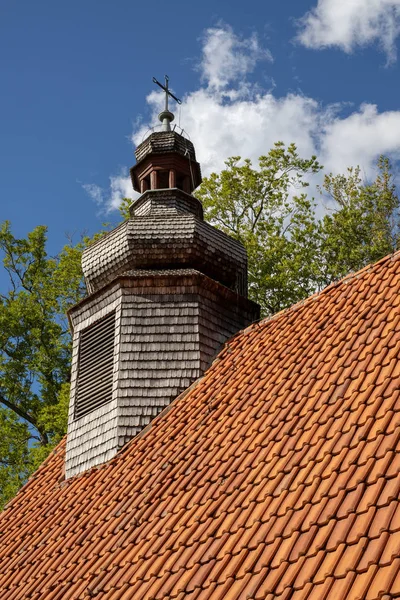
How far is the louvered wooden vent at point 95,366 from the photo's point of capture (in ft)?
34.5

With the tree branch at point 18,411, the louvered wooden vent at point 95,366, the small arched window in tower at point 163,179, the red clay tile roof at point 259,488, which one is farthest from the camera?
the tree branch at point 18,411

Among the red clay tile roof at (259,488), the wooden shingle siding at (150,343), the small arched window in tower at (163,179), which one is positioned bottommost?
the red clay tile roof at (259,488)

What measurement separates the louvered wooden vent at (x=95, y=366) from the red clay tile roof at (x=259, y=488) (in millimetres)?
1084

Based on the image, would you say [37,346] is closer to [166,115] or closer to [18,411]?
[18,411]

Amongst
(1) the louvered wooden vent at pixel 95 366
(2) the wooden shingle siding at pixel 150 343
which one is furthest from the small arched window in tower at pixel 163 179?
(1) the louvered wooden vent at pixel 95 366

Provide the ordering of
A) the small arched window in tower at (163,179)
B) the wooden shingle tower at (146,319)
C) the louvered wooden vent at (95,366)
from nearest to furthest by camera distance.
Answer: the wooden shingle tower at (146,319), the louvered wooden vent at (95,366), the small arched window in tower at (163,179)

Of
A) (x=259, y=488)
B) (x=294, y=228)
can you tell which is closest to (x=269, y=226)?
(x=294, y=228)

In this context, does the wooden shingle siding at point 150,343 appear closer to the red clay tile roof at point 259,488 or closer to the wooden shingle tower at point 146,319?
the wooden shingle tower at point 146,319

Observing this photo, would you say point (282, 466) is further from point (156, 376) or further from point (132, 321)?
point (132, 321)

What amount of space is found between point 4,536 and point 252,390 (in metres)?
3.49

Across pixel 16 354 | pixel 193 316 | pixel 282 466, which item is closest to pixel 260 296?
pixel 16 354

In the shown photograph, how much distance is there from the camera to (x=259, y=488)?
626 cm

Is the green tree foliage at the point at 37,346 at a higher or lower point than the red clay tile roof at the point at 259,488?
higher

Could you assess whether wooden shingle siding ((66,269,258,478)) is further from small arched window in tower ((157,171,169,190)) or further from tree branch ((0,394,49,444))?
tree branch ((0,394,49,444))
